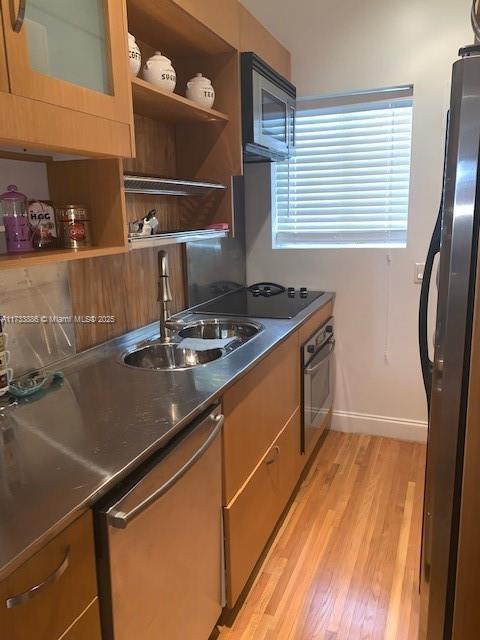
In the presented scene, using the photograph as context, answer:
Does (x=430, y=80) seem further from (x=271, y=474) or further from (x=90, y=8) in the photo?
(x=271, y=474)

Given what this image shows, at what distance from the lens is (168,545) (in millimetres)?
1254

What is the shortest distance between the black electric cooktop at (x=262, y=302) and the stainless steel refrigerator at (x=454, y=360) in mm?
1304

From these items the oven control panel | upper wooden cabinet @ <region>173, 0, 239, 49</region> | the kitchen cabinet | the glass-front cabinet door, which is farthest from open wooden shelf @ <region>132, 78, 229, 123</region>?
the oven control panel

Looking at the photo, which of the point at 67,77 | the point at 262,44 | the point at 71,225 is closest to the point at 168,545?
the point at 71,225

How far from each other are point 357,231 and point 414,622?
200 centimetres

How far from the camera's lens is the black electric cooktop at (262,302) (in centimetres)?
244

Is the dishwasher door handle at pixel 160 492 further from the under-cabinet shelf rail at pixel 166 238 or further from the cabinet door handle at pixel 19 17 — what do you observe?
the cabinet door handle at pixel 19 17

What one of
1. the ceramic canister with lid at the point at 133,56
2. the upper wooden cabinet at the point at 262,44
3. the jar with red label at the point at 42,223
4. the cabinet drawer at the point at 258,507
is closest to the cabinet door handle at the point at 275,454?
the cabinet drawer at the point at 258,507

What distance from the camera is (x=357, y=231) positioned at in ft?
9.71

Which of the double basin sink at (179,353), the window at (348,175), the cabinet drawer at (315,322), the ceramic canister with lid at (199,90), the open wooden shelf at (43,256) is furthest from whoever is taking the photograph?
the window at (348,175)

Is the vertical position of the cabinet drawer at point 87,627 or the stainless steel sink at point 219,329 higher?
the stainless steel sink at point 219,329

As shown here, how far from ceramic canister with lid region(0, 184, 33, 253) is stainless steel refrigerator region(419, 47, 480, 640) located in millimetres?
1117

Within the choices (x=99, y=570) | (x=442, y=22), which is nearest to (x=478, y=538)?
(x=99, y=570)

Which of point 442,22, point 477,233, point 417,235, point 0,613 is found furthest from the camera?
point 417,235
